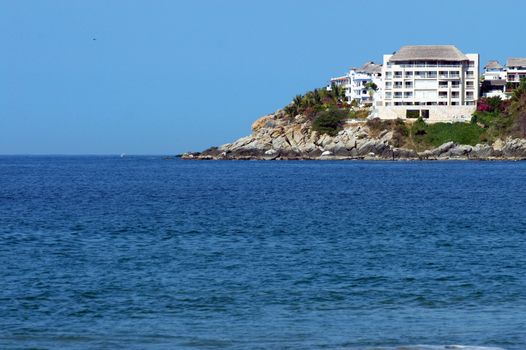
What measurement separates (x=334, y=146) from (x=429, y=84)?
63.8ft

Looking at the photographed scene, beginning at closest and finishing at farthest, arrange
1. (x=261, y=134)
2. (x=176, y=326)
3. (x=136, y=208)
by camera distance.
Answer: (x=176, y=326), (x=136, y=208), (x=261, y=134)

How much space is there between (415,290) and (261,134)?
148296 mm

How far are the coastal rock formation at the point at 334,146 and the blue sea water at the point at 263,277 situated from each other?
95638 mm

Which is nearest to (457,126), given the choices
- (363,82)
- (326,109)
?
(326,109)

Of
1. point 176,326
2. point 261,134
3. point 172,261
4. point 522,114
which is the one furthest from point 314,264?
point 261,134

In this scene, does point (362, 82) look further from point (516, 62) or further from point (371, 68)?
point (516, 62)

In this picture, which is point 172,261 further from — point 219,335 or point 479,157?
point 479,157

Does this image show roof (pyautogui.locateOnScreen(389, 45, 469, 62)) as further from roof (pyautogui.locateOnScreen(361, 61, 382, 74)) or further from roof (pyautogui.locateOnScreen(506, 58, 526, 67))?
roof (pyautogui.locateOnScreen(506, 58, 526, 67))

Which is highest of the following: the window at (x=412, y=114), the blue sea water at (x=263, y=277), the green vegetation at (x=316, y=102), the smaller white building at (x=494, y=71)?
the smaller white building at (x=494, y=71)

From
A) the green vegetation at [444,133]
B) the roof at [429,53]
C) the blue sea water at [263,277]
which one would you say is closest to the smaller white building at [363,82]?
the roof at [429,53]

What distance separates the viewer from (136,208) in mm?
58656

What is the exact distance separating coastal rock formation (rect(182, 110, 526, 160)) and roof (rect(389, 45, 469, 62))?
1336cm

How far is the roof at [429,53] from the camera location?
158 m

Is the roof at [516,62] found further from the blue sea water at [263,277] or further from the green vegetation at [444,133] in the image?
the blue sea water at [263,277]
